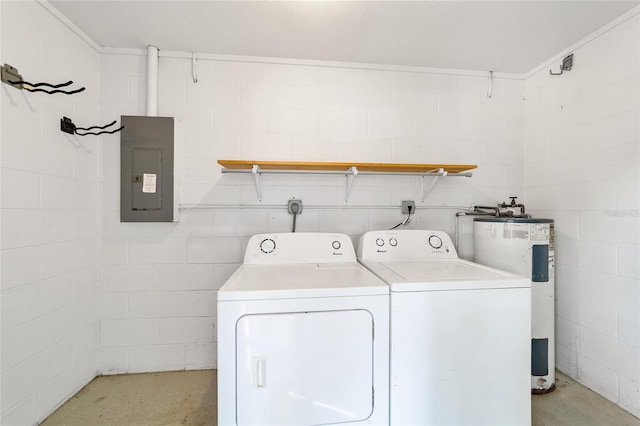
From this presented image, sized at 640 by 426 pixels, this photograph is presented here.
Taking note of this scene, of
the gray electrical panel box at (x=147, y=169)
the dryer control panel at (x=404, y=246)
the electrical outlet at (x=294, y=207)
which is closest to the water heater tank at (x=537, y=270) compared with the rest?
the dryer control panel at (x=404, y=246)

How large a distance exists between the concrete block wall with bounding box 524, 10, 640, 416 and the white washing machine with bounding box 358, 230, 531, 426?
810 mm

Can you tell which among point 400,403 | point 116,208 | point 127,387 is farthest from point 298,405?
point 116,208

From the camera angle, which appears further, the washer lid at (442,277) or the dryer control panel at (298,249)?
the dryer control panel at (298,249)

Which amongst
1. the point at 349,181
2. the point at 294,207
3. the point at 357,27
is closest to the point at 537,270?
the point at 349,181

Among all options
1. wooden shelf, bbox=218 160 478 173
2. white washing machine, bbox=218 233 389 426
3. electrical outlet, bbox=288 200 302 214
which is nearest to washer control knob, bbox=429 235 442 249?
wooden shelf, bbox=218 160 478 173

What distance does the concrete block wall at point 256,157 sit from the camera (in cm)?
179

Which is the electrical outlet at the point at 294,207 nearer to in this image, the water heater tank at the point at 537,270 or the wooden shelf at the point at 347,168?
the wooden shelf at the point at 347,168

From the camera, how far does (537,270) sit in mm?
1620

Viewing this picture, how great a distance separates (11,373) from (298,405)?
1.36 m

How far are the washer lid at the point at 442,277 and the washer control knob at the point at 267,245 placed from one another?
1.94ft

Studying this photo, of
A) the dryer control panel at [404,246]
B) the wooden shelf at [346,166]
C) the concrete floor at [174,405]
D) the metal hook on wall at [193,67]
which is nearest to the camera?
the concrete floor at [174,405]

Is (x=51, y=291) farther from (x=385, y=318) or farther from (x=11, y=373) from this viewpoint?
(x=385, y=318)

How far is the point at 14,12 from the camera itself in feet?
4.11

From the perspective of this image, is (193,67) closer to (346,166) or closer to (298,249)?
(346,166)
